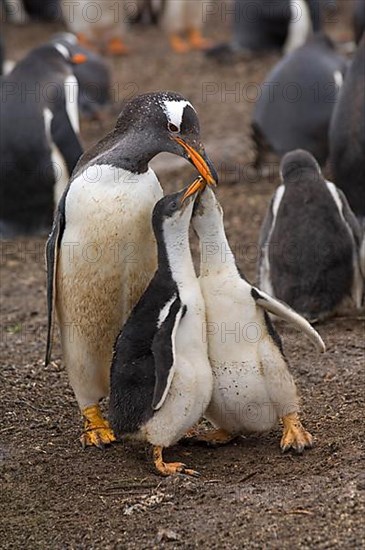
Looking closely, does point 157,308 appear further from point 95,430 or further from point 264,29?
point 264,29

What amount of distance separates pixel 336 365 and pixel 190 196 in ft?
4.81

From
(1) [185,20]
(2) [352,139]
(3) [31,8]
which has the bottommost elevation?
(3) [31,8]

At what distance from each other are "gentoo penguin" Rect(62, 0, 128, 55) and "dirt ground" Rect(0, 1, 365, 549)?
860 centimetres

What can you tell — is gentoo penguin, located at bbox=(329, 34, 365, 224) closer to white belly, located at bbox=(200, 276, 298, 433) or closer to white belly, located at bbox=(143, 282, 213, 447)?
white belly, located at bbox=(200, 276, 298, 433)

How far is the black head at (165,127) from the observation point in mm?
4410

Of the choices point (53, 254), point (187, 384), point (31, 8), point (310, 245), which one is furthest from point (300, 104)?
point (31, 8)

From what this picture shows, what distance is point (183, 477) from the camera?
418 centimetres

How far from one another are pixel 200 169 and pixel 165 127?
0.94ft

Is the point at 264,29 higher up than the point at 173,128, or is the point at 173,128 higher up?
the point at 173,128

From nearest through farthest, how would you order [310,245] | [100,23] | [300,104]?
[310,245]
[300,104]
[100,23]

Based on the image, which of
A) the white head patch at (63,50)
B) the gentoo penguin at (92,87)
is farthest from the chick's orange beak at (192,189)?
the gentoo penguin at (92,87)

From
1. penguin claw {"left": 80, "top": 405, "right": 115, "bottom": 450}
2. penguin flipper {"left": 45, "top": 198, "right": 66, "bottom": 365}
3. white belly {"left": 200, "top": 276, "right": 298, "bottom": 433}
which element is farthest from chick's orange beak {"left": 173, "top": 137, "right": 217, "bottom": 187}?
penguin claw {"left": 80, "top": 405, "right": 115, "bottom": 450}

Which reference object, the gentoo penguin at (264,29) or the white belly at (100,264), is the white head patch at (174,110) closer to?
the white belly at (100,264)

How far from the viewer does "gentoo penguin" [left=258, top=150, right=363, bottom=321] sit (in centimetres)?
602
